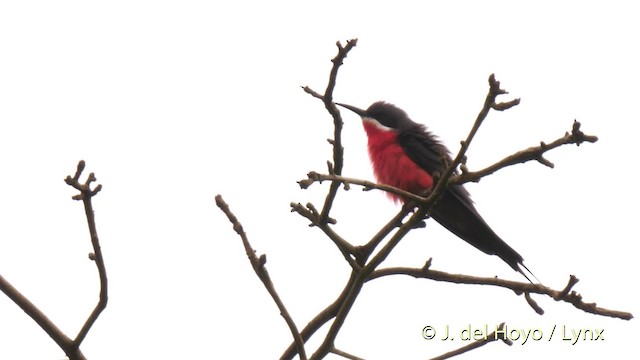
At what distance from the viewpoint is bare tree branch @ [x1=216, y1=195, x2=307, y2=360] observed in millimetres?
3383

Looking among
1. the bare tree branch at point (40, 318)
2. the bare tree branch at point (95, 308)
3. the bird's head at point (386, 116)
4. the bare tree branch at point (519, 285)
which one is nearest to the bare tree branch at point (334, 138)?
the bare tree branch at point (519, 285)

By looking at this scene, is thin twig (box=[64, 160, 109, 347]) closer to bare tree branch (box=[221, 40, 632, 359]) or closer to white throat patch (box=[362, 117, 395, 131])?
bare tree branch (box=[221, 40, 632, 359])

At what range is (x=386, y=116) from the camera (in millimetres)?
7969

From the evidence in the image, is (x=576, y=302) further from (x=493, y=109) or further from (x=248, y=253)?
(x=248, y=253)

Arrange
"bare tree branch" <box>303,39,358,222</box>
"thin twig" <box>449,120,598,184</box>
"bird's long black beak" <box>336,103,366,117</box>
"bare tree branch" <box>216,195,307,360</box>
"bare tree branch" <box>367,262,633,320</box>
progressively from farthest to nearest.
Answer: "bird's long black beak" <box>336,103,366,117</box>, "bare tree branch" <box>303,39,358,222</box>, "bare tree branch" <box>367,262,633,320</box>, "bare tree branch" <box>216,195,307,360</box>, "thin twig" <box>449,120,598,184</box>

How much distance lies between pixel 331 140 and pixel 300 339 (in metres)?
1.10

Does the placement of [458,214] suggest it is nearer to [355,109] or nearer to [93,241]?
[355,109]

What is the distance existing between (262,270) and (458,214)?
342 cm

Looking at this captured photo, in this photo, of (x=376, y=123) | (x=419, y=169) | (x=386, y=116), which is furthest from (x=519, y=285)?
(x=386, y=116)

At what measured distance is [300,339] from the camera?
338cm

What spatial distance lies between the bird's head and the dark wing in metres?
0.43

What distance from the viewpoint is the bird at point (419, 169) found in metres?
6.54

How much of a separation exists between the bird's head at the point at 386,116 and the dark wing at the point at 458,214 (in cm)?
43

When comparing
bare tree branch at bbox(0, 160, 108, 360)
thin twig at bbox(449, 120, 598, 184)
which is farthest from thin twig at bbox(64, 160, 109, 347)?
thin twig at bbox(449, 120, 598, 184)
